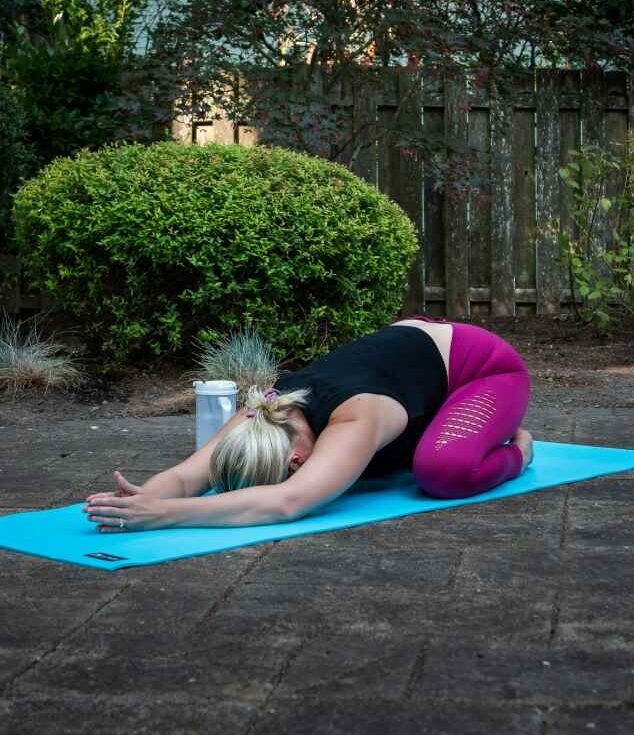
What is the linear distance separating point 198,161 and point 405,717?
517 cm

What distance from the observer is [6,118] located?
25.7ft

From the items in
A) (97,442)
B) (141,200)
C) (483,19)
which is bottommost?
(97,442)

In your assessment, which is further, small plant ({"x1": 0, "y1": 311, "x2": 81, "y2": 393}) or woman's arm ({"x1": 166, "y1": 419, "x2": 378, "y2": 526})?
small plant ({"x1": 0, "y1": 311, "x2": 81, "y2": 393})

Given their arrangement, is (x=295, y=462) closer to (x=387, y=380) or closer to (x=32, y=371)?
(x=387, y=380)

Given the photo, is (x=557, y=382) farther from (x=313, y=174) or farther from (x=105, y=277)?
(x=105, y=277)

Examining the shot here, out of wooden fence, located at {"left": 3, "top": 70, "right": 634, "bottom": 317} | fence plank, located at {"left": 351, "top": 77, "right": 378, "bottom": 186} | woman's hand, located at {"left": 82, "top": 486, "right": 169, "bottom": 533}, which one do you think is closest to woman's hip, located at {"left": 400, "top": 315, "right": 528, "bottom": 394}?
woman's hand, located at {"left": 82, "top": 486, "right": 169, "bottom": 533}

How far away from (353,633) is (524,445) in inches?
77.8

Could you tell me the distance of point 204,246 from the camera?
6.43m

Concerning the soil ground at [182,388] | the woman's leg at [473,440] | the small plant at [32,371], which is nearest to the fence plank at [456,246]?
the soil ground at [182,388]

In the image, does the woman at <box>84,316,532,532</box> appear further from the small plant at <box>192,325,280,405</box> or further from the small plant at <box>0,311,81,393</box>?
the small plant at <box>0,311,81,393</box>

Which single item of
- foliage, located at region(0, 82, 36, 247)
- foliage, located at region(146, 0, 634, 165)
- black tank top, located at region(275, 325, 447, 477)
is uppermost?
foliage, located at region(146, 0, 634, 165)

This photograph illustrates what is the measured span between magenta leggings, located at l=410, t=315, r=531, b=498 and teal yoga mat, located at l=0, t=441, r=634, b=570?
68 millimetres

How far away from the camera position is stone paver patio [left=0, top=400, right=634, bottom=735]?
2.09m

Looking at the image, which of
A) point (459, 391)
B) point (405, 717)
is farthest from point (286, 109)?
point (405, 717)
